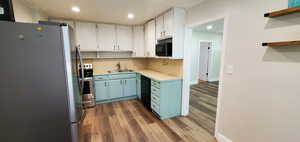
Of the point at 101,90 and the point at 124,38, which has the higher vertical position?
the point at 124,38

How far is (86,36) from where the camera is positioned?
338 centimetres

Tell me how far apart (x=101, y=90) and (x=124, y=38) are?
1.75 m

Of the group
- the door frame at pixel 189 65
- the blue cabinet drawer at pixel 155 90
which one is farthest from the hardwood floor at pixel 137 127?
the blue cabinet drawer at pixel 155 90

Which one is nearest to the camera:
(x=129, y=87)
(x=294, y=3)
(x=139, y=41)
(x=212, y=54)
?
(x=294, y=3)

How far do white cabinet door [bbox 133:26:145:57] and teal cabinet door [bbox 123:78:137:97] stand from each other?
889 mm

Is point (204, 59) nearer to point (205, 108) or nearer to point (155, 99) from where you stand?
point (205, 108)

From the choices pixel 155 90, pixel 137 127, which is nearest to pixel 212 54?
pixel 155 90

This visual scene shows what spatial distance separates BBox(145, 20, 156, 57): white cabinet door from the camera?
3.22m

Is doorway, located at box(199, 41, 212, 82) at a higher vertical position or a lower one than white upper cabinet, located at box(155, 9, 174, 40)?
lower

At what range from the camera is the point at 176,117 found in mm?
2779

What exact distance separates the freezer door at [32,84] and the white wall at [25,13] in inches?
55.6

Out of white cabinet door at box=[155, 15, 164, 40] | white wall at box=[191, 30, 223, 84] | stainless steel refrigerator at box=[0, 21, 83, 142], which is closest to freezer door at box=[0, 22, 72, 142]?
stainless steel refrigerator at box=[0, 21, 83, 142]

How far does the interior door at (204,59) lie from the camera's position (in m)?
6.03

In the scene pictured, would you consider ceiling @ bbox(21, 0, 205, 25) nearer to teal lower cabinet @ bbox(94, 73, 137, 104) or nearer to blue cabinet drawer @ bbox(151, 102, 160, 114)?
teal lower cabinet @ bbox(94, 73, 137, 104)
